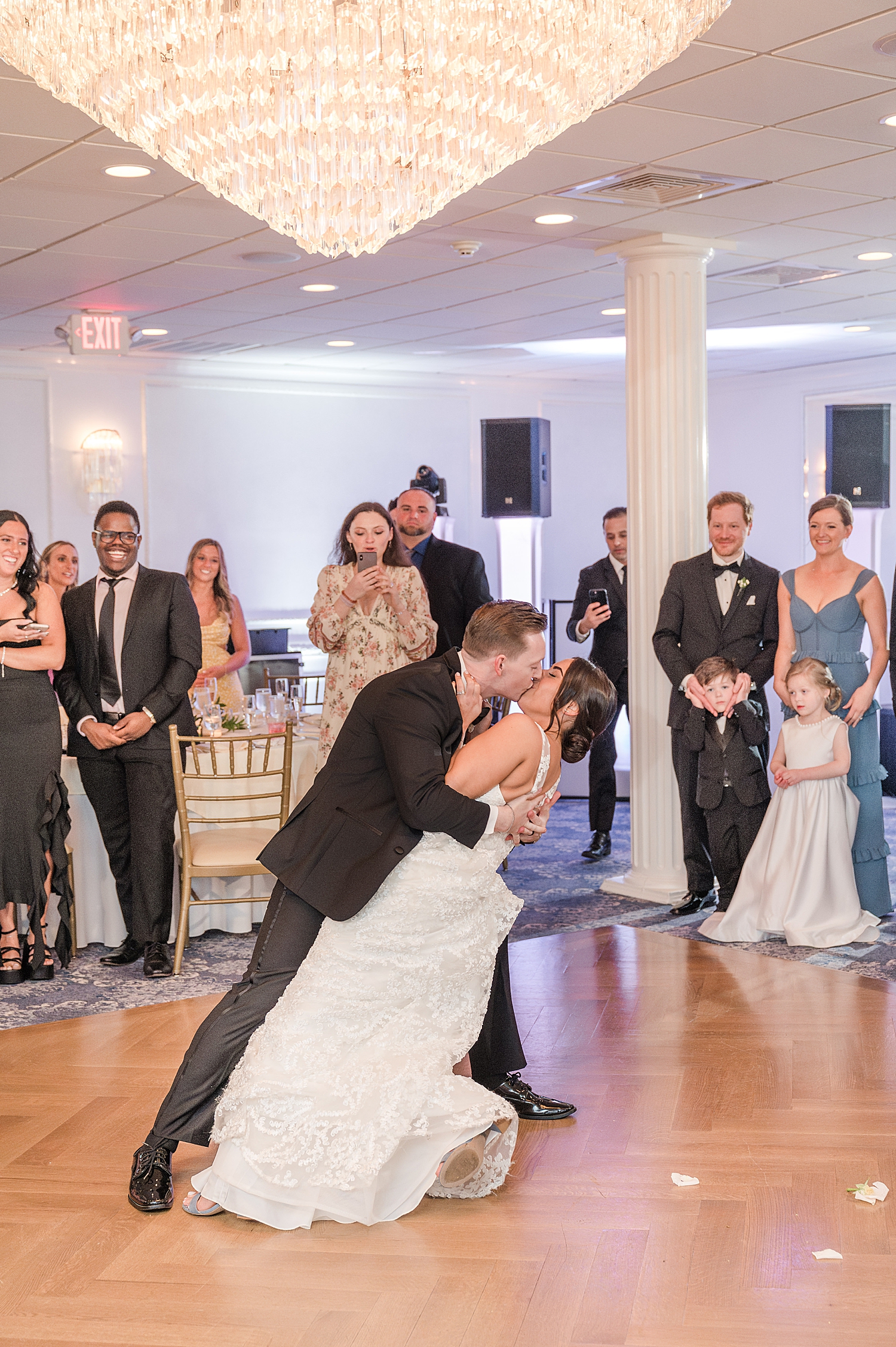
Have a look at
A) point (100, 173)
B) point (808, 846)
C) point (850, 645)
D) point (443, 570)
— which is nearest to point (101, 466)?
point (443, 570)

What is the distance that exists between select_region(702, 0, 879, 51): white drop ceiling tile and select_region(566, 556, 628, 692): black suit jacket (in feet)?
13.0

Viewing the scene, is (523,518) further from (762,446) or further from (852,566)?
(852,566)

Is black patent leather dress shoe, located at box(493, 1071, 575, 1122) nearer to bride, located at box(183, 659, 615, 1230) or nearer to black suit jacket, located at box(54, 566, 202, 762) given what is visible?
bride, located at box(183, 659, 615, 1230)

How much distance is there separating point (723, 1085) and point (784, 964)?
4.68 ft

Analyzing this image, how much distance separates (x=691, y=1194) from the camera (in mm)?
3408

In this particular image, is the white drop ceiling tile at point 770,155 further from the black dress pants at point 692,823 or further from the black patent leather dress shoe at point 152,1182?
the black patent leather dress shoe at point 152,1182

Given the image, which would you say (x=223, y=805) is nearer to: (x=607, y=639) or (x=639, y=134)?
(x=607, y=639)

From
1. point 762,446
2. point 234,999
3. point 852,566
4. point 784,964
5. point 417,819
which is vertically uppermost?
point 762,446

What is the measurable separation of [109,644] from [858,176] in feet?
11.3

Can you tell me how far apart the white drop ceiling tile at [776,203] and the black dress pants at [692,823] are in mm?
2245

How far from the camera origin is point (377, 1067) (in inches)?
128

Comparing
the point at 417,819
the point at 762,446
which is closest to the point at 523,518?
the point at 762,446

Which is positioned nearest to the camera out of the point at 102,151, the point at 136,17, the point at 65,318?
the point at 136,17

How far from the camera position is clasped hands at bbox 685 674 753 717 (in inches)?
237
